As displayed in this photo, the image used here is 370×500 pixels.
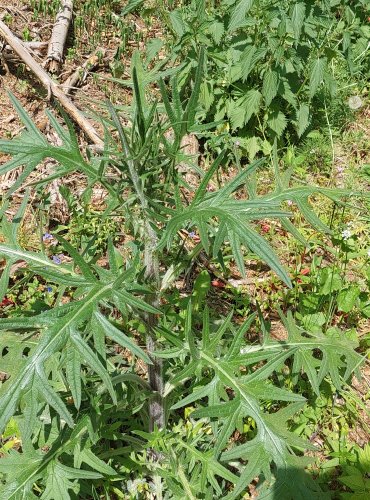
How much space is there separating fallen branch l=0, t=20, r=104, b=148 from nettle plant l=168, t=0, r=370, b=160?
2.41 ft

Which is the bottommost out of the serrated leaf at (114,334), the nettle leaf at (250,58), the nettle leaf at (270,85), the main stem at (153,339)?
the main stem at (153,339)

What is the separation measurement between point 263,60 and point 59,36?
6.16 ft

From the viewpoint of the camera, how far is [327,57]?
12.7ft

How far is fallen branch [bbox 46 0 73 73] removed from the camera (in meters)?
4.54

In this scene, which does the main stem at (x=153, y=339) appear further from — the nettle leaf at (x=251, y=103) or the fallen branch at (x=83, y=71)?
the fallen branch at (x=83, y=71)

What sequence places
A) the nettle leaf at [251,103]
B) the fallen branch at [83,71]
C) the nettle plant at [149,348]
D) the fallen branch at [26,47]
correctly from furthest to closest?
the fallen branch at [26,47]
the fallen branch at [83,71]
the nettle leaf at [251,103]
the nettle plant at [149,348]

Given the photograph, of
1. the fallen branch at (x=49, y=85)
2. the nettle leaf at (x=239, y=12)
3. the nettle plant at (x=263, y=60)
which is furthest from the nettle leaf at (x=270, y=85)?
the fallen branch at (x=49, y=85)

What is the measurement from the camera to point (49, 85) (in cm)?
411

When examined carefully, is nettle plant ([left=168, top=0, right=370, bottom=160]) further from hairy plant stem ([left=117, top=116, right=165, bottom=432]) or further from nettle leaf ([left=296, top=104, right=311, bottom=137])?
hairy plant stem ([left=117, top=116, right=165, bottom=432])

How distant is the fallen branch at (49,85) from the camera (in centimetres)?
388

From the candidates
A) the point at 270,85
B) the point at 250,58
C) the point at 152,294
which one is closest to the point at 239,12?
the point at 250,58

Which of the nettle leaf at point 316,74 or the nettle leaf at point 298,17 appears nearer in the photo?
the nettle leaf at point 298,17

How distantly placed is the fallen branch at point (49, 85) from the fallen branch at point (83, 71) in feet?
0.34

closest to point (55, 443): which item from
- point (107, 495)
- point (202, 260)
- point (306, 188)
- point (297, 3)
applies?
point (107, 495)
